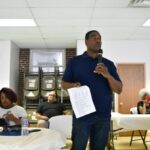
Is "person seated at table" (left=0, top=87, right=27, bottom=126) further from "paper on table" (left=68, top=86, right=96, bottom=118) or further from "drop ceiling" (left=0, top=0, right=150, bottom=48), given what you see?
"drop ceiling" (left=0, top=0, right=150, bottom=48)

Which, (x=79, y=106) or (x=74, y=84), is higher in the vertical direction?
(x=74, y=84)

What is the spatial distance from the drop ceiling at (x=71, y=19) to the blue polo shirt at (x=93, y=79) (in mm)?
3142

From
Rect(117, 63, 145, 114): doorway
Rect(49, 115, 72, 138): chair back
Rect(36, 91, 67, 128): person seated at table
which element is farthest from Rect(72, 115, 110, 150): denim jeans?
Rect(117, 63, 145, 114): doorway

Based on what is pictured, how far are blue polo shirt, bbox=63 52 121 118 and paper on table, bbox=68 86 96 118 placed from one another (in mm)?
52

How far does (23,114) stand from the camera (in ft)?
11.2

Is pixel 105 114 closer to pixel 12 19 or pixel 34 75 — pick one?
pixel 12 19

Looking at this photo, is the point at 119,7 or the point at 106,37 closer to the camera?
the point at 119,7

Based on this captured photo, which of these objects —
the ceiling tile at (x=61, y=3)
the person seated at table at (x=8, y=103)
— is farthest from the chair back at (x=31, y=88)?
the person seated at table at (x=8, y=103)

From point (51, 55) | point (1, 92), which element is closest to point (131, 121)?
point (1, 92)

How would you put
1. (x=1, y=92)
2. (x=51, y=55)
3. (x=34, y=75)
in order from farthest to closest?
(x=51, y=55) → (x=34, y=75) → (x=1, y=92)

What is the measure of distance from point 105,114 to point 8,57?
6.56 meters

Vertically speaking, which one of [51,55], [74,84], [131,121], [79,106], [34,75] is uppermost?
[51,55]

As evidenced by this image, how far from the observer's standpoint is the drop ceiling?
5.33 m

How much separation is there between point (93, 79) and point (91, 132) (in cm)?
38
